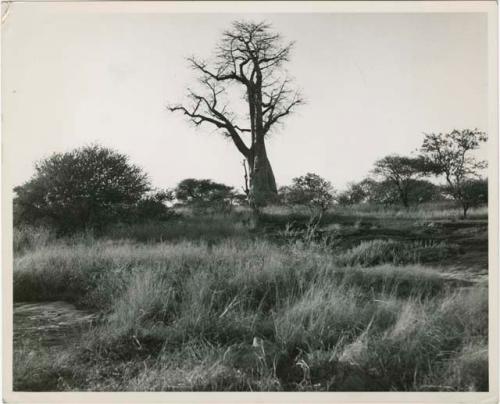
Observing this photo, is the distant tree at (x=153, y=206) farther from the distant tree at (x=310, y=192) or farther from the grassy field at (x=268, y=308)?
the distant tree at (x=310, y=192)

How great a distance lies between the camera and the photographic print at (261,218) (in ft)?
15.7

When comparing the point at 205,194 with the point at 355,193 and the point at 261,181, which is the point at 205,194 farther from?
the point at 355,193

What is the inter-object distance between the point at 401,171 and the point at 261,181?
7.55 feet

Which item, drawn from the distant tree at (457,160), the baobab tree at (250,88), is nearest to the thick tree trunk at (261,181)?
the baobab tree at (250,88)

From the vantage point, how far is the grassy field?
15.3ft

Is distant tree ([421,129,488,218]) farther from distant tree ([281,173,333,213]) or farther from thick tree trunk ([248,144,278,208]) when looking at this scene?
thick tree trunk ([248,144,278,208])

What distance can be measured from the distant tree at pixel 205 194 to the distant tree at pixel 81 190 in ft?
2.07

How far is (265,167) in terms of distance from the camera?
295 inches

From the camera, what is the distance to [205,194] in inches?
307

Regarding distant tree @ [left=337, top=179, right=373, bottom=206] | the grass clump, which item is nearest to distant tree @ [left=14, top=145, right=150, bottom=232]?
distant tree @ [left=337, top=179, right=373, bottom=206]

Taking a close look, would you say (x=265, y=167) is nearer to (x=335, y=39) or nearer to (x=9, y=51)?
(x=335, y=39)

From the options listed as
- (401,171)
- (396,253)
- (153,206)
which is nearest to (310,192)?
(401,171)
